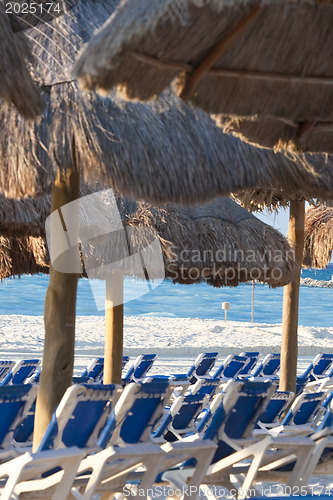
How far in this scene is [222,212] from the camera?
7.51m

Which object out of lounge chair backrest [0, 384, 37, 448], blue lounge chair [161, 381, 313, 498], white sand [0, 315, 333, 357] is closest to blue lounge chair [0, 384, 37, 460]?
lounge chair backrest [0, 384, 37, 448]

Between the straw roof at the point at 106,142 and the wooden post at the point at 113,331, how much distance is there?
2719 millimetres

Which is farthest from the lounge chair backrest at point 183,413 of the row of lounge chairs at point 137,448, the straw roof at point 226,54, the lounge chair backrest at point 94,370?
the lounge chair backrest at point 94,370

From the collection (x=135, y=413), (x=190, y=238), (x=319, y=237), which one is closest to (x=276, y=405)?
(x=135, y=413)

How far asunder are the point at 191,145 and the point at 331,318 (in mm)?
51594

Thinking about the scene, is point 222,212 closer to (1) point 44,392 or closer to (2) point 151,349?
(1) point 44,392

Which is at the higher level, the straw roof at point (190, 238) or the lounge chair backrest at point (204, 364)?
the straw roof at point (190, 238)

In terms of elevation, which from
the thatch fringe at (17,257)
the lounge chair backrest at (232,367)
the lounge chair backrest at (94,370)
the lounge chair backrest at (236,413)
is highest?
the thatch fringe at (17,257)

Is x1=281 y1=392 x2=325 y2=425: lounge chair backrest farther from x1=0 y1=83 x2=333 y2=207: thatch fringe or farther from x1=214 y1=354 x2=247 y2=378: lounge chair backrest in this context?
x1=214 y1=354 x2=247 y2=378: lounge chair backrest

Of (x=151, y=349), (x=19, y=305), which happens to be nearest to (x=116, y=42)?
(x=151, y=349)

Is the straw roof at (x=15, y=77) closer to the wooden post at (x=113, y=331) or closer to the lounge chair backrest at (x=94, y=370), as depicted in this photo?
the wooden post at (x=113, y=331)

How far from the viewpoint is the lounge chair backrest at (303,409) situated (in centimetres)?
504

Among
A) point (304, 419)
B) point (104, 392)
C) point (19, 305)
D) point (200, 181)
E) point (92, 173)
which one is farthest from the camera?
point (19, 305)

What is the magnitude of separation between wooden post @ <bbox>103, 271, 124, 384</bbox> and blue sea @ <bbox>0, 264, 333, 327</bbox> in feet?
131
